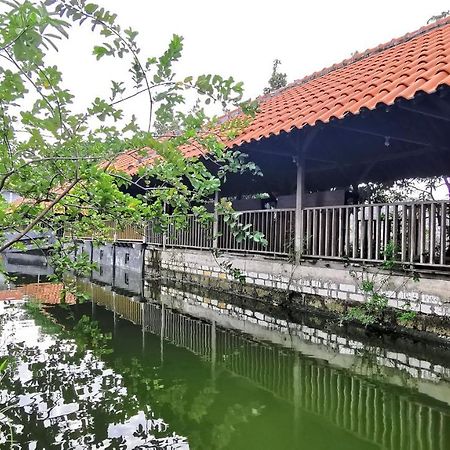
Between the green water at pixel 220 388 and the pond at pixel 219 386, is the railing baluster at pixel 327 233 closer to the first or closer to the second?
the pond at pixel 219 386

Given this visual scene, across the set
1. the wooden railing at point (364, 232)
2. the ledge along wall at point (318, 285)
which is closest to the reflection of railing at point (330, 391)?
the ledge along wall at point (318, 285)

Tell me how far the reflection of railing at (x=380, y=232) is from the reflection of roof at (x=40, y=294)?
499 centimetres

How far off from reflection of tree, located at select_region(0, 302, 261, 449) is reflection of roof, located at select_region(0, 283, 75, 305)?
13.1ft

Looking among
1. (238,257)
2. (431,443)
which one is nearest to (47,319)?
(238,257)

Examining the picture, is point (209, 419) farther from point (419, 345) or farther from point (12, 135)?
point (419, 345)

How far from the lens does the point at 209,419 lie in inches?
131

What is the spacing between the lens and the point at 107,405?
355 cm

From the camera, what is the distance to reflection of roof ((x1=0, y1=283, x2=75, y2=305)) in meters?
8.91

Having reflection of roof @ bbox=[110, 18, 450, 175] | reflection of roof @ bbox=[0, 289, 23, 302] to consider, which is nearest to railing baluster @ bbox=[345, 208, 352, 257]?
reflection of roof @ bbox=[110, 18, 450, 175]

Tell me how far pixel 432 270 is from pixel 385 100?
2.16 m

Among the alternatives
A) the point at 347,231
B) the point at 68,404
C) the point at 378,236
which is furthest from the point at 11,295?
the point at 378,236

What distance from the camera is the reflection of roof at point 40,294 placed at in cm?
891

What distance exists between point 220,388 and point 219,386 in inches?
2.0

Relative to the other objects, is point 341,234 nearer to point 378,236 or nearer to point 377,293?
point 378,236
